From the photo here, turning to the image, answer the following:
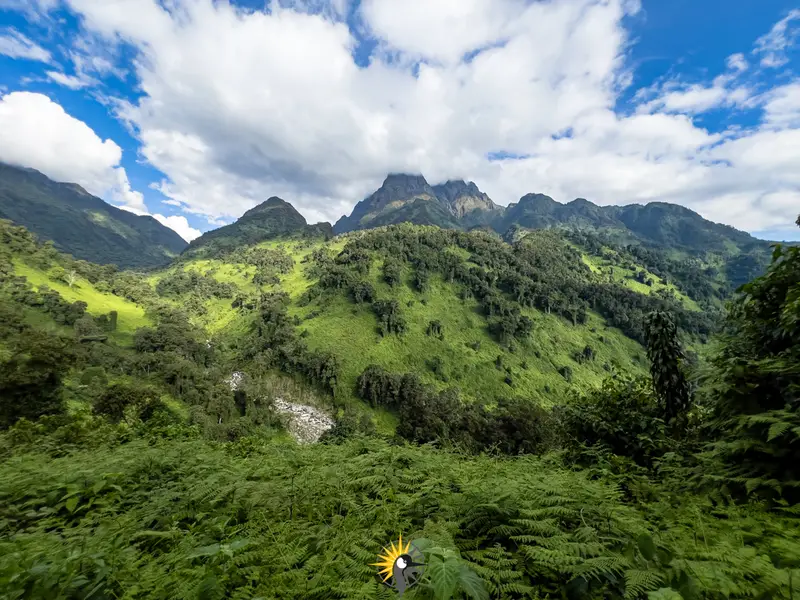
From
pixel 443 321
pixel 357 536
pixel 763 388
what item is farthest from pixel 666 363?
pixel 443 321

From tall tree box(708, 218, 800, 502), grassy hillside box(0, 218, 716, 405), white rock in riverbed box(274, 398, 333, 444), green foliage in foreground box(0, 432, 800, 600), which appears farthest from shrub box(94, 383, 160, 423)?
grassy hillside box(0, 218, 716, 405)

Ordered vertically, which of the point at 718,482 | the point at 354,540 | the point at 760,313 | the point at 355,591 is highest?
the point at 760,313

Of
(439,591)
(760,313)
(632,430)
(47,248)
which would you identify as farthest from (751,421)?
(47,248)

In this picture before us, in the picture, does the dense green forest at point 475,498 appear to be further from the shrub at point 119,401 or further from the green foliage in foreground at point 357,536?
the shrub at point 119,401

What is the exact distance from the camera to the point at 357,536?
495 centimetres

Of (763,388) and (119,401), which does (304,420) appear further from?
(763,388)

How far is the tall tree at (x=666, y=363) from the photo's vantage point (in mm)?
16750

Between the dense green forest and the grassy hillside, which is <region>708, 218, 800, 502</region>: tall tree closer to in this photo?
the dense green forest

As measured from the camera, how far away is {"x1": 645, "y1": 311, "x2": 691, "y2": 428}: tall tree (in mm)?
16750

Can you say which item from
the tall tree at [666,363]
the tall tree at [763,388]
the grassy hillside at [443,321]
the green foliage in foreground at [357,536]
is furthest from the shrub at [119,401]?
the grassy hillside at [443,321]

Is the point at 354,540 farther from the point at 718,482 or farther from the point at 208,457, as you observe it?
the point at 208,457

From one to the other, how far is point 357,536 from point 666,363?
62.1ft

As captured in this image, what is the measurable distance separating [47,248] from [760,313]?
202 metres

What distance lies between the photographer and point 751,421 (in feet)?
19.0
